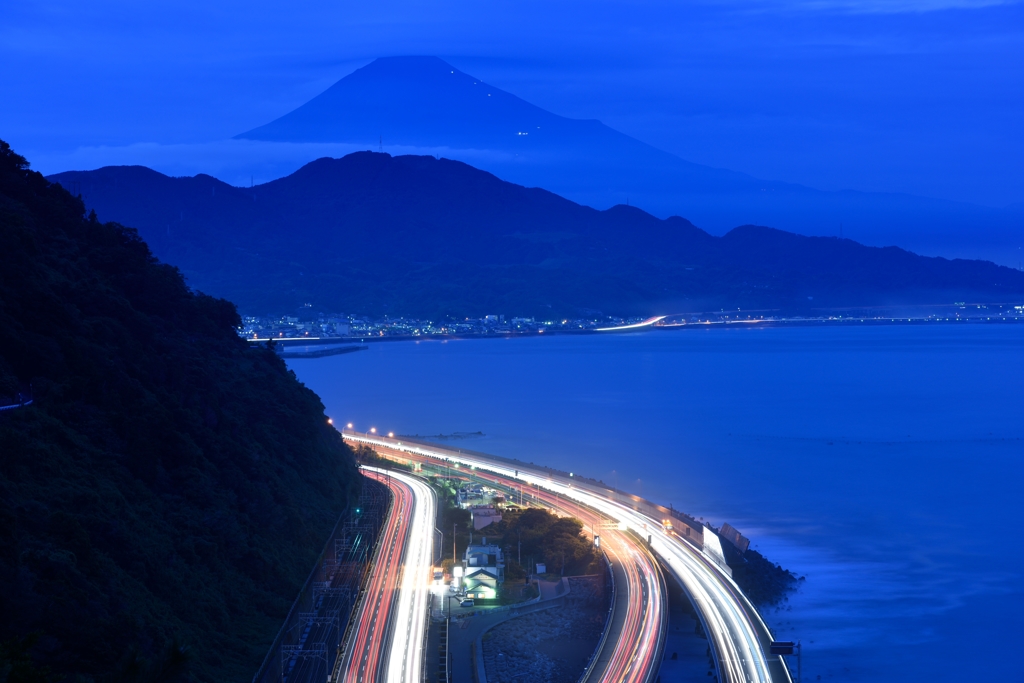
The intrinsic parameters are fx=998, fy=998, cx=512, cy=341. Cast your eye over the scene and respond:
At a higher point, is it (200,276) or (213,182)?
(213,182)

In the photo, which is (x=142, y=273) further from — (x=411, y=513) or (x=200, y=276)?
(x=200, y=276)

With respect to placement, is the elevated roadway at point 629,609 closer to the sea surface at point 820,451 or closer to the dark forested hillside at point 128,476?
the sea surface at point 820,451

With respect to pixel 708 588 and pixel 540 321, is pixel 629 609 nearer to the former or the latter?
pixel 708 588

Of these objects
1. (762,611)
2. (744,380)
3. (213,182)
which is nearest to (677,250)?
(213,182)

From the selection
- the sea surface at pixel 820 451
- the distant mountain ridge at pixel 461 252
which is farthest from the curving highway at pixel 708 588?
the distant mountain ridge at pixel 461 252

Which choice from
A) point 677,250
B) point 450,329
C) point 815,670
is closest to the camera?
point 815,670

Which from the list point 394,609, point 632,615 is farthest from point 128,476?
point 632,615
